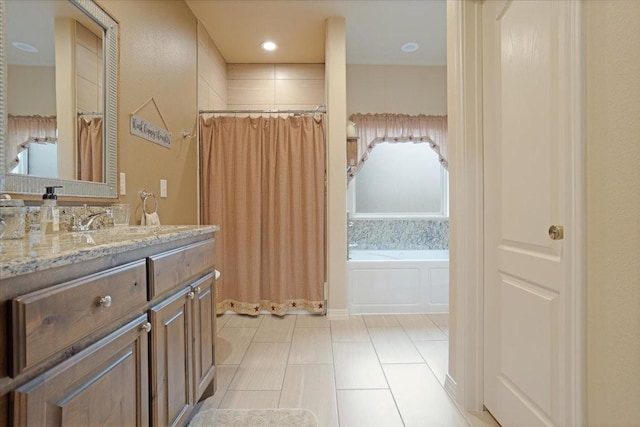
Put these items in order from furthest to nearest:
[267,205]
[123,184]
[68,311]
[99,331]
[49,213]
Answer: [267,205], [123,184], [49,213], [99,331], [68,311]

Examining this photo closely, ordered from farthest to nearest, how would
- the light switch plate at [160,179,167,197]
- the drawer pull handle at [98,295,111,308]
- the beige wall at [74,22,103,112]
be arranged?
the light switch plate at [160,179,167,197]
the beige wall at [74,22,103,112]
the drawer pull handle at [98,295,111,308]

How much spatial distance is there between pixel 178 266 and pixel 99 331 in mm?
466

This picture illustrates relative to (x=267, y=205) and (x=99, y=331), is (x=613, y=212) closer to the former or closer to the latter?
(x=99, y=331)

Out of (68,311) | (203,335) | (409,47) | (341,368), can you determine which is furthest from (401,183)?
(68,311)

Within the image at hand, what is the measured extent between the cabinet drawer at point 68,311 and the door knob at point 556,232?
4.49 feet

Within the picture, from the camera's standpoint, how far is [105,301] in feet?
2.76

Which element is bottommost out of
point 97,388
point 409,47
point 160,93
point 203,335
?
point 203,335

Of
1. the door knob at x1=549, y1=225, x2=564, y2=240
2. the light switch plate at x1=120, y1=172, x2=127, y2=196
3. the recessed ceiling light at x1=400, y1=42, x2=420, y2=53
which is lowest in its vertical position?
the door knob at x1=549, y1=225, x2=564, y2=240

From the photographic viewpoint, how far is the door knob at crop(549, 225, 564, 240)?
1.12 metres

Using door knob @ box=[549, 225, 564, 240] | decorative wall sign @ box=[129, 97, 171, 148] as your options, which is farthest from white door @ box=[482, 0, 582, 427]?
decorative wall sign @ box=[129, 97, 171, 148]

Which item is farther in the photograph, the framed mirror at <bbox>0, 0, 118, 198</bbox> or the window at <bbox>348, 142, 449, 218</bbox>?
the window at <bbox>348, 142, 449, 218</bbox>

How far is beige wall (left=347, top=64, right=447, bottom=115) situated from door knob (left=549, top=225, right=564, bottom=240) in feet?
9.95

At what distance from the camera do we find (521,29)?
134 centimetres

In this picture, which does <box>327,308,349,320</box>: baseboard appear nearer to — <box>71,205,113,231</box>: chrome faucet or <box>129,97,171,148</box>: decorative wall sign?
<box>129,97,171,148</box>: decorative wall sign
